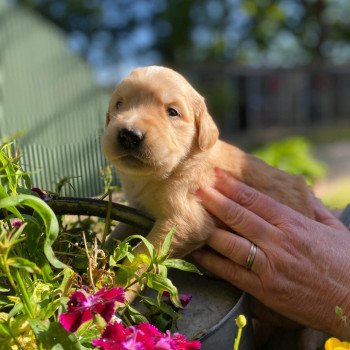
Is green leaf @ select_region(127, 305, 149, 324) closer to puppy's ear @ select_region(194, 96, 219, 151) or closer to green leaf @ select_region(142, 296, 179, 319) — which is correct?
green leaf @ select_region(142, 296, 179, 319)

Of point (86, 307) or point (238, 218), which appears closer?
point (86, 307)

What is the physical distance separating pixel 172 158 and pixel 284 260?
464mm

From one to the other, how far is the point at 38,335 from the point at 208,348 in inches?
17.8

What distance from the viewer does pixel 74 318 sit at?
3.20ft

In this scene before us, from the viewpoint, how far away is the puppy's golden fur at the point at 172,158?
1.69 meters

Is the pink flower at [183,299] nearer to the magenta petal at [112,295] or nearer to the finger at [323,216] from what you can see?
the magenta petal at [112,295]

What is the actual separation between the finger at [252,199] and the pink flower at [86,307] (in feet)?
2.78

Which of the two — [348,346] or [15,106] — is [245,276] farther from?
[15,106]

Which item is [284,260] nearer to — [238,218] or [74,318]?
[238,218]

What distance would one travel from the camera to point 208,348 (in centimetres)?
125

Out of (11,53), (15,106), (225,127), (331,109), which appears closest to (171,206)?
(15,106)

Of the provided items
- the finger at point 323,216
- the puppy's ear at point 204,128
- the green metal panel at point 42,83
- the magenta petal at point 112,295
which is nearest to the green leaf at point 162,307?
the magenta petal at point 112,295

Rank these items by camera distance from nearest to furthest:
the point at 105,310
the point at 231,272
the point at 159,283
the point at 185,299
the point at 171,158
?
the point at 105,310 → the point at 159,283 → the point at 185,299 → the point at 231,272 → the point at 171,158

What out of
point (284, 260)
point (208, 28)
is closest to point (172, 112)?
point (284, 260)
